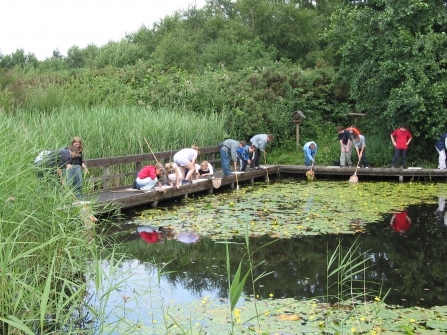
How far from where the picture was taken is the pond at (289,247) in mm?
7180

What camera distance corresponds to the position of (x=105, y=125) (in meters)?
15.0

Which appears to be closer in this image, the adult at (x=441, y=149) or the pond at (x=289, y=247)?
the pond at (x=289, y=247)

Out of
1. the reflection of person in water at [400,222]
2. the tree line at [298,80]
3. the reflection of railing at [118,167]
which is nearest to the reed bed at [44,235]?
the reflection of railing at [118,167]

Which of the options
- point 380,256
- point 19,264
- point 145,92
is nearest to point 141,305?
point 19,264

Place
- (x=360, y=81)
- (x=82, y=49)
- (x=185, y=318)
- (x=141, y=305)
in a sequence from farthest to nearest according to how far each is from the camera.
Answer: (x=82, y=49) < (x=360, y=81) < (x=141, y=305) < (x=185, y=318)

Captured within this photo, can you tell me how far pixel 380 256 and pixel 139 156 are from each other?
23.8 ft

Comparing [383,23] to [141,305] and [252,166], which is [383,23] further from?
[141,305]

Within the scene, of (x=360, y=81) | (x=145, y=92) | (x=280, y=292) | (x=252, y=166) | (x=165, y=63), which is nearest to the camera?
(x=280, y=292)

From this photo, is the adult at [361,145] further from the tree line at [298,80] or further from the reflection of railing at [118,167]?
the reflection of railing at [118,167]

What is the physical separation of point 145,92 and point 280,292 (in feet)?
53.5

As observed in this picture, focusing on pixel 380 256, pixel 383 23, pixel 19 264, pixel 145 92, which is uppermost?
pixel 383 23

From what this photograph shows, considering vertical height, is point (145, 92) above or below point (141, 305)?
above

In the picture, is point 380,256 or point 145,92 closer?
point 380,256

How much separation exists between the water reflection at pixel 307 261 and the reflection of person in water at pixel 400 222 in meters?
0.02
